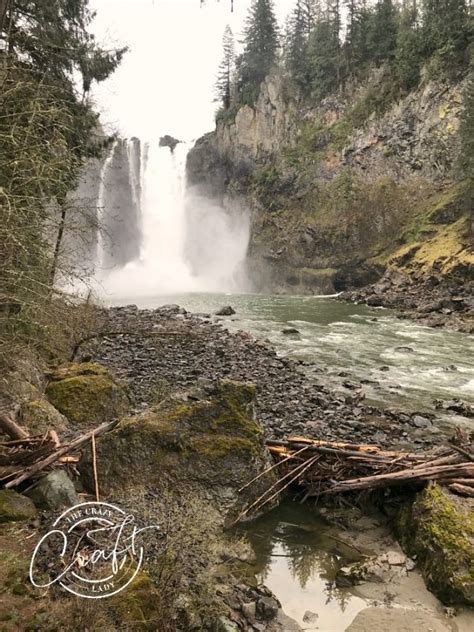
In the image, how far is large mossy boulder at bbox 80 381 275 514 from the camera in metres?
5.64

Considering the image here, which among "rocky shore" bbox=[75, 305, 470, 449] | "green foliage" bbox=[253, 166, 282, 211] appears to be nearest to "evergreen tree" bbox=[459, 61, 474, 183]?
"green foliage" bbox=[253, 166, 282, 211]

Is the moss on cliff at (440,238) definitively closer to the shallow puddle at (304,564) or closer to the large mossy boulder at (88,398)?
the large mossy boulder at (88,398)

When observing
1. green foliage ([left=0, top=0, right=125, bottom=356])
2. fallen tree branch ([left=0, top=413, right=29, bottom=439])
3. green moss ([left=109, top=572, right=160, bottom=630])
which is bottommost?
green moss ([left=109, top=572, right=160, bottom=630])

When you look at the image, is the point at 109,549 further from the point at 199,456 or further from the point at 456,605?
the point at 456,605

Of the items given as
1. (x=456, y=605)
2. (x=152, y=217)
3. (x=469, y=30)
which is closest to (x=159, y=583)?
(x=456, y=605)

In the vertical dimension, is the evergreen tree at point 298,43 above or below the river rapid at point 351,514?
above

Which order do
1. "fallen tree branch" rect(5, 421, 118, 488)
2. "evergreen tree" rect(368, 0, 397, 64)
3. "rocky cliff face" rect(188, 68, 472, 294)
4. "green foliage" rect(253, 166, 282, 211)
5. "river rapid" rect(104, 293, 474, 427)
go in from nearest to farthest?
"fallen tree branch" rect(5, 421, 118, 488) < "river rapid" rect(104, 293, 474, 427) < "rocky cliff face" rect(188, 68, 472, 294) < "evergreen tree" rect(368, 0, 397, 64) < "green foliage" rect(253, 166, 282, 211)

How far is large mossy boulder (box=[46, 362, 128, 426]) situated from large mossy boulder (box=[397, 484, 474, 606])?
5.36 m

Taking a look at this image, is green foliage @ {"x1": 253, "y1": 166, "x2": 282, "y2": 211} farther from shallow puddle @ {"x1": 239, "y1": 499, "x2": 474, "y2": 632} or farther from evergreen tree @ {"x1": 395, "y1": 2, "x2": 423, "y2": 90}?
shallow puddle @ {"x1": 239, "y1": 499, "x2": 474, "y2": 632}

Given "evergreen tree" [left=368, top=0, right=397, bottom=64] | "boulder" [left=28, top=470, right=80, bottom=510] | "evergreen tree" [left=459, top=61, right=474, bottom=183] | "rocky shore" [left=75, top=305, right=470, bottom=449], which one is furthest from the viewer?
"evergreen tree" [left=368, top=0, right=397, bottom=64]

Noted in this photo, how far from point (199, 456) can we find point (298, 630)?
7.93 ft

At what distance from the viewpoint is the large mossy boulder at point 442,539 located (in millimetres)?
4355

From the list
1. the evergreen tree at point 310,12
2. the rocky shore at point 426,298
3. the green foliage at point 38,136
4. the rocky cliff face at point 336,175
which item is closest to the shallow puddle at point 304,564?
the green foliage at point 38,136

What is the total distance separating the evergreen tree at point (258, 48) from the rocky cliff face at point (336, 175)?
4.09 meters
